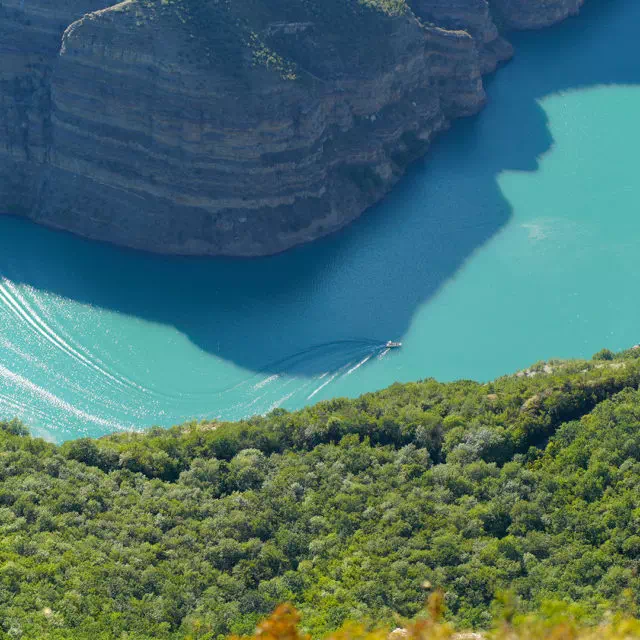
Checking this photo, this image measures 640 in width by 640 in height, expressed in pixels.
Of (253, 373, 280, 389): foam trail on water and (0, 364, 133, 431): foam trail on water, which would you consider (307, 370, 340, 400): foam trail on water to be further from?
(0, 364, 133, 431): foam trail on water

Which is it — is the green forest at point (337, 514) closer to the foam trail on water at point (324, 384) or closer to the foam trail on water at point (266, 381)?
the foam trail on water at point (324, 384)

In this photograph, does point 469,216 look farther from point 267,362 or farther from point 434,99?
point 267,362

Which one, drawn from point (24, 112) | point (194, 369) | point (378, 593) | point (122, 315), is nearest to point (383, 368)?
point (194, 369)

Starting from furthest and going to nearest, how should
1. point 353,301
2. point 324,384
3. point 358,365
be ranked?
point 353,301
point 358,365
point 324,384

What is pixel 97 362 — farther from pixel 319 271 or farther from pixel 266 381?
pixel 319 271

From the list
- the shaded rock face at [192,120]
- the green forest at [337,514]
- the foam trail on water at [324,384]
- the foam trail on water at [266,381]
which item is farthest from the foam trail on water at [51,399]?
the shaded rock face at [192,120]

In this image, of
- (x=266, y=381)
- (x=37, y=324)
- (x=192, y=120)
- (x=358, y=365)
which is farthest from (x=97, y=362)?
(x=192, y=120)
